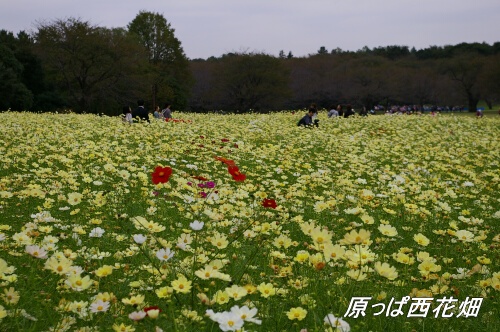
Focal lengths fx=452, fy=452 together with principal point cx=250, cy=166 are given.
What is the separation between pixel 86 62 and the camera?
35594mm

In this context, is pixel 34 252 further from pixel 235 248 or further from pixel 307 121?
pixel 307 121

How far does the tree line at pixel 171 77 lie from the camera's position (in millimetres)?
34938

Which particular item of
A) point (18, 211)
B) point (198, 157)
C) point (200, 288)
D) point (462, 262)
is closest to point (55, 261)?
point (200, 288)

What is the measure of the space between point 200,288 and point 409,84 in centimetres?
6534

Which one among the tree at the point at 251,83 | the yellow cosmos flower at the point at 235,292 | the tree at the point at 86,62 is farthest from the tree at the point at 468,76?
the yellow cosmos flower at the point at 235,292

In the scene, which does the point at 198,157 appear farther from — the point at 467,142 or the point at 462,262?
the point at 467,142

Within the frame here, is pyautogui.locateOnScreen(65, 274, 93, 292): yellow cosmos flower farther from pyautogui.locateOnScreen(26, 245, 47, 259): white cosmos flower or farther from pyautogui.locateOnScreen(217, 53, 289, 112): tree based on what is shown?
pyautogui.locateOnScreen(217, 53, 289, 112): tree

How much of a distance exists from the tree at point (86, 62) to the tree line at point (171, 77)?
8 centimetres

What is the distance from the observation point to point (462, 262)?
12.1ft

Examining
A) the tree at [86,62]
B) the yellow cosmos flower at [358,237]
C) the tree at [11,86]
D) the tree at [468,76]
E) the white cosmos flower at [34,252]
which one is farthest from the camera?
the tree at [468,76]

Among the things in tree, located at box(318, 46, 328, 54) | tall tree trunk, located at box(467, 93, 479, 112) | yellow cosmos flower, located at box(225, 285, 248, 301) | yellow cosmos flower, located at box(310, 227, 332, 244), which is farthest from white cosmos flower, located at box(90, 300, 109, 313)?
tree, located at box(318, 46, 328, 54)

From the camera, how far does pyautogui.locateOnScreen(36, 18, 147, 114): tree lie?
34.7m

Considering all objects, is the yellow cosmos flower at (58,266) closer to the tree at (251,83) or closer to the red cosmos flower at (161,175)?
the red cosmos flower at (161,175)

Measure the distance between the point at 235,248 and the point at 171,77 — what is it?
45.4m
